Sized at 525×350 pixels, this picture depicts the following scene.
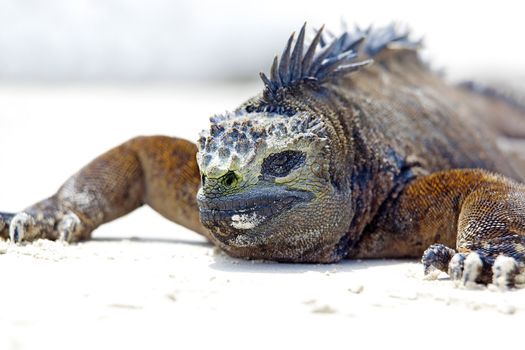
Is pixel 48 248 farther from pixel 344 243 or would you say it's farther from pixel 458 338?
pixel 458 338

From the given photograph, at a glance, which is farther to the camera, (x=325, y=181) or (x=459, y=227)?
(x=325, y=181)

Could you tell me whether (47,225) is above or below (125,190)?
below

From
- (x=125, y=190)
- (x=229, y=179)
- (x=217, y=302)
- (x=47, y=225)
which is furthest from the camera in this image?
(x=125, y=190)

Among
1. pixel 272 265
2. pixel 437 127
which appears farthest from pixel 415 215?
pixel 437 127

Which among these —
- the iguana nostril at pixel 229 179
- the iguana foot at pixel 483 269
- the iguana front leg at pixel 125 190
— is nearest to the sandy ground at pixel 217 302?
the iguana foot at pixel 483 269

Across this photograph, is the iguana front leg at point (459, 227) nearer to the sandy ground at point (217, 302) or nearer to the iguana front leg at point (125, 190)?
the sandy ground at point (217, 302)

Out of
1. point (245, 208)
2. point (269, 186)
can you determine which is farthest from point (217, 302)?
point (269, 186)

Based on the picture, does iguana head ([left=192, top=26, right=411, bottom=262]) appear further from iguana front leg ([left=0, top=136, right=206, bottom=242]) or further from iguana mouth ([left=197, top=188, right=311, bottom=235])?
iguana front leg ([left=0, top=136, right=206, bottom=242])

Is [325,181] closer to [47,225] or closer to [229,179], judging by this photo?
[229,179]
